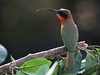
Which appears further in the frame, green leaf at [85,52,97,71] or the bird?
the bird

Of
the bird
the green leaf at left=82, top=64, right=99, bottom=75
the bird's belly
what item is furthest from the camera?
the bird's belly

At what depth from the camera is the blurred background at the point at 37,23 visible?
3.96 metres

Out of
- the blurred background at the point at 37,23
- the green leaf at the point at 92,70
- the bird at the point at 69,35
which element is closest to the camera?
the green leaf at the point at 92,70

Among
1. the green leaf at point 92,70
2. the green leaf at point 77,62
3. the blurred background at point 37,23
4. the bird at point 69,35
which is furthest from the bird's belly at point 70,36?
the blurred background at point 37,23

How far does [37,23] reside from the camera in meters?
4.17

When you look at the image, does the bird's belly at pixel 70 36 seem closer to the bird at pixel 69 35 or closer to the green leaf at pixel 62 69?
the bird at pixel 69 35

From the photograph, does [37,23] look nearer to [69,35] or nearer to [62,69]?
[69,35]

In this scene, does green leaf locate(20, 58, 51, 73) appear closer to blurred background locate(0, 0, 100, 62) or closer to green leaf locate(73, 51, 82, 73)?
green leaf locate(73, 51, 82, 73)

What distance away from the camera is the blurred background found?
3.96 meters

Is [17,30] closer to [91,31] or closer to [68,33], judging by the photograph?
[91,31]

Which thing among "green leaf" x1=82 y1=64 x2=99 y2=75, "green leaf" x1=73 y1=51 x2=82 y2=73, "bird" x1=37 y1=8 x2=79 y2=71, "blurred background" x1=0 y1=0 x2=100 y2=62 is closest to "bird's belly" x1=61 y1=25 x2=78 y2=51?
"bird" x1=37 y1=8 x2=79 y2=71

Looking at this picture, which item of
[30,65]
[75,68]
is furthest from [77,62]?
[30,65]

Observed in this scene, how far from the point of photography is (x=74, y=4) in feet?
14.2

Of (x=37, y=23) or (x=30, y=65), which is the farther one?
(x=37, y=23)
